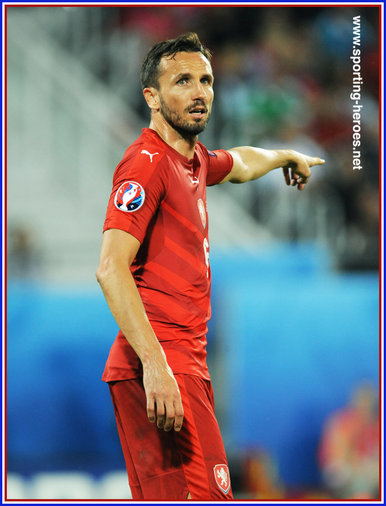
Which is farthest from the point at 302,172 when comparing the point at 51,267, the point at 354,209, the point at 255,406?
the point at 354,209

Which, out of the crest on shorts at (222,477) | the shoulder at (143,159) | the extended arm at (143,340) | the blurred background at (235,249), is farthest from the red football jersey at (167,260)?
the blurred background at (235,249)

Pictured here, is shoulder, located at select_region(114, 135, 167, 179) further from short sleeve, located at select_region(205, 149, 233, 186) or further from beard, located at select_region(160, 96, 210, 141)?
short sleeve, located at select_region(205, 149, 233, 186)

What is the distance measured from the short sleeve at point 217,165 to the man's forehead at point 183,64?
1.63ft

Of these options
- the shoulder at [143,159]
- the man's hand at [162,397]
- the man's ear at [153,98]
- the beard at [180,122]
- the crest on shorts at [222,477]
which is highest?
the man's ear at [153,98]

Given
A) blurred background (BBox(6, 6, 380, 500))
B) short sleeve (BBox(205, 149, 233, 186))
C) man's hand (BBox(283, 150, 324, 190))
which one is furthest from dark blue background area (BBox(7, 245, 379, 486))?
short sleeve (BBox(205, 149, 233, 186))

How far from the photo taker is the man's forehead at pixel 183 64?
331 cm

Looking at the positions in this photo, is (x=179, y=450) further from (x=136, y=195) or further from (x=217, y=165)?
(x=217, y=165)

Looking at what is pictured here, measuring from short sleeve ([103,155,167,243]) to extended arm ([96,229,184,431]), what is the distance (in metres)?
0.14

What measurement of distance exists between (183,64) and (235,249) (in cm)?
429

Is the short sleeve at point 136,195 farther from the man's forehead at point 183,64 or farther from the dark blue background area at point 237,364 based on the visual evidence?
the dark blue background area at point 237,364

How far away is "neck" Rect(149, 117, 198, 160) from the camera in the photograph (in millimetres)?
3383

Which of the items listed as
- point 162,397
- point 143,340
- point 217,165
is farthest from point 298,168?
point 162,397

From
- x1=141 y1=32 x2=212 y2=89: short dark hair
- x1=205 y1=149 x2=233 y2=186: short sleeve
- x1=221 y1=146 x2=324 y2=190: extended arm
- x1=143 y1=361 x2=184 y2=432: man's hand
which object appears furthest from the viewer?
x1=221 y1=146 x2=324 y2=190: extended arm

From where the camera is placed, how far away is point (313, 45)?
962 cm
